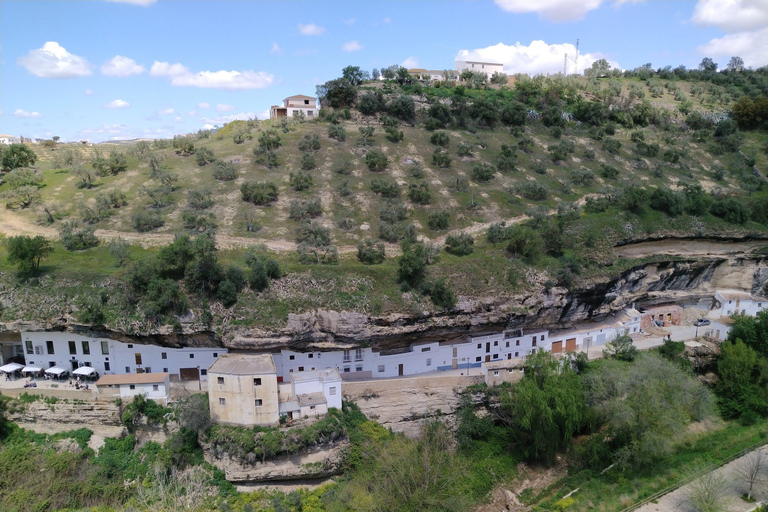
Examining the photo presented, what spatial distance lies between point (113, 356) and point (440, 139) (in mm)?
42397

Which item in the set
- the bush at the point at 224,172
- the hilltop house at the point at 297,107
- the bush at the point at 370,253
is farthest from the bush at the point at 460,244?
the hilltop house at the point at 297,107

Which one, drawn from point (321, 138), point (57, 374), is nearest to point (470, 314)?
point (57, 374)

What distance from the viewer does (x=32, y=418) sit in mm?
27672

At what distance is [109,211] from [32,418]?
20.2m

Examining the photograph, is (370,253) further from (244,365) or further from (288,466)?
(288,466)

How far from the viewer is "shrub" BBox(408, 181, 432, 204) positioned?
1815 inches

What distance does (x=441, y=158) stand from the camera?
5297cm

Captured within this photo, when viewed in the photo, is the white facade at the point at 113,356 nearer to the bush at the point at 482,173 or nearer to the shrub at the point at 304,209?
the shrub at the point at 304,209

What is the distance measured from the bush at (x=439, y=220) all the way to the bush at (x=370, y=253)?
7.75 meters

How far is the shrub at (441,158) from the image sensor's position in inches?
2089

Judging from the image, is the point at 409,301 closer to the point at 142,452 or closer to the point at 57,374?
the point at 142,452

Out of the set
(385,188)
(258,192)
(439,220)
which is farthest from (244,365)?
(385,188)

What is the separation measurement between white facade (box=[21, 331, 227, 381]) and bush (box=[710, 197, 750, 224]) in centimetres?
4697

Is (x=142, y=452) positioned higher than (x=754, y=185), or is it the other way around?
(x=754, y=185)
